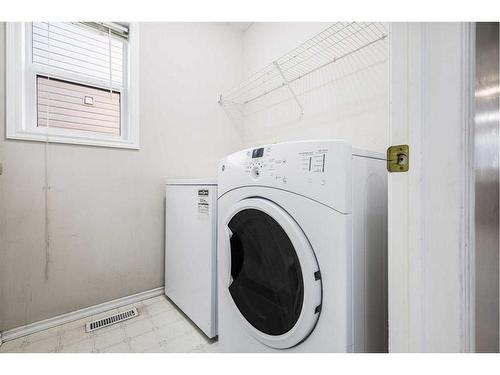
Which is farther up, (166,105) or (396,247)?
(166,105)

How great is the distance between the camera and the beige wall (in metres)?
1.32

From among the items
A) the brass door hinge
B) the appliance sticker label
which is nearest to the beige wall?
the appliance sticker label

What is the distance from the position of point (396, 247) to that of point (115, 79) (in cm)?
196

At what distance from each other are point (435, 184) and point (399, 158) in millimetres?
82

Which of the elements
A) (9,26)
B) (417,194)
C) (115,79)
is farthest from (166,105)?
(417,194)

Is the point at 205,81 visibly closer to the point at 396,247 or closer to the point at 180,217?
the point at 180,217

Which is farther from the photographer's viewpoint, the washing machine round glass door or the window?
the window

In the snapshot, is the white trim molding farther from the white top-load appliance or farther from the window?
the window

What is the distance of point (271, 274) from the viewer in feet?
2.74

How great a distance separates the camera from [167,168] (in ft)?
5.90

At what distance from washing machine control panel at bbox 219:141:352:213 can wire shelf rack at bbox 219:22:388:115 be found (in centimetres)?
83

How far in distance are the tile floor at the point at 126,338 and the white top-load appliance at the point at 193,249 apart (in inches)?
2.9
